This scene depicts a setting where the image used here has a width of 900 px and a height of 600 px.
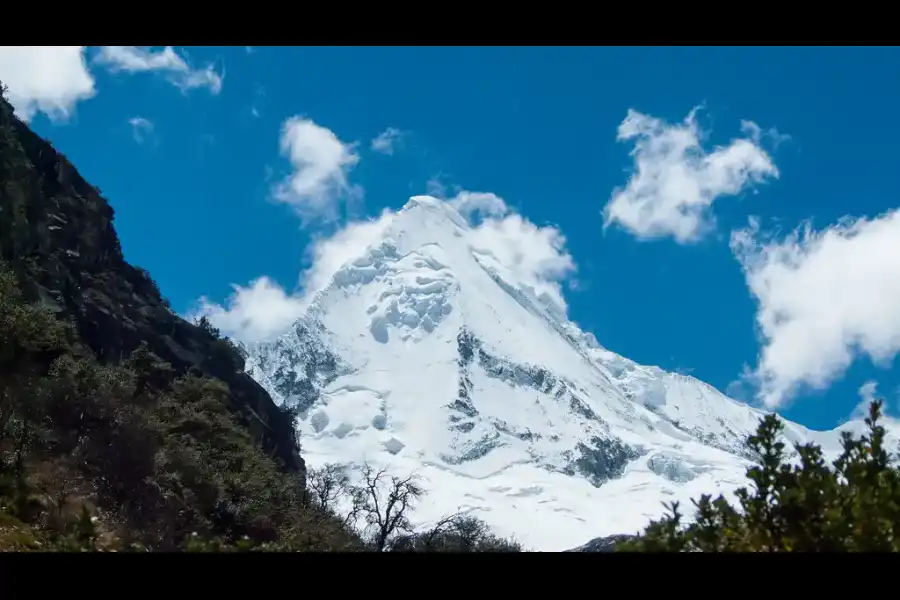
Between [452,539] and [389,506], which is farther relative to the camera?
[452,539]

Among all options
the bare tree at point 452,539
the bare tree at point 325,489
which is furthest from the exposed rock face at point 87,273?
the bare tree at point 452,539

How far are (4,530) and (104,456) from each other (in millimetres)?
9320

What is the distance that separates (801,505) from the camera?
170 inches

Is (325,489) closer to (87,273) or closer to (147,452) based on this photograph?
(147,452)

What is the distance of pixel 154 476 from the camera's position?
64.0 ft

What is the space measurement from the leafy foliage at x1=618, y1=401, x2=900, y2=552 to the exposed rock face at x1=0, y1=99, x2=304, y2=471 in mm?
25877

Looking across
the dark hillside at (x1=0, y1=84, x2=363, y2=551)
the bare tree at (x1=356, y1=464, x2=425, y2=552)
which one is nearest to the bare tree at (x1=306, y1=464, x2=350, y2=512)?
the dark hillside at (x1=0, y1=84, x2=363, y2=551)

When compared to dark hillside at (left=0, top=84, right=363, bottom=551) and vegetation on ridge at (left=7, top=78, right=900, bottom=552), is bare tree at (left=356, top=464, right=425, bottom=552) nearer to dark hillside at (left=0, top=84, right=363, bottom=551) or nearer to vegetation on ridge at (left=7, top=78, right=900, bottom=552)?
vegetation on ridge at (left=7, top=78, right=900, bottom=552)

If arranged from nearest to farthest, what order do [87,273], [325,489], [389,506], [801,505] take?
[801,505] → [389,506] → [325,489] → [87,273]

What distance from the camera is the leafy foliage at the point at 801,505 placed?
4.04 m

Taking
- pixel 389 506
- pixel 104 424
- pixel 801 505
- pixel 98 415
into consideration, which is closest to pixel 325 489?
pixel 389 506

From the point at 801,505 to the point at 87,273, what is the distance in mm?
38548

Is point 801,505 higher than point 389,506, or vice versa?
point 389,506
